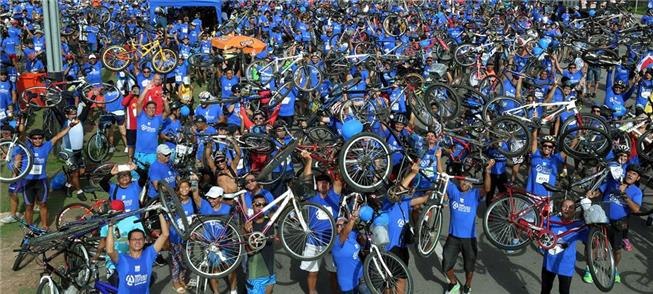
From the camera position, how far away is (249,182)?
719 centimetres

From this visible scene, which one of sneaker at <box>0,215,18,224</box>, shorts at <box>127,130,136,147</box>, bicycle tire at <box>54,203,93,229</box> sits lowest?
sneaker at <box>0,215,18,224</box>

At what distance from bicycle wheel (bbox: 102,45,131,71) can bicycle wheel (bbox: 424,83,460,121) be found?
31.5 feet

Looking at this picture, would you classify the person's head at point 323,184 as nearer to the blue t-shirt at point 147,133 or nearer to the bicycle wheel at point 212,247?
the bicycle wheel at point 212,247

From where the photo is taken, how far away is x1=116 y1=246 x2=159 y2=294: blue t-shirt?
5.92 m

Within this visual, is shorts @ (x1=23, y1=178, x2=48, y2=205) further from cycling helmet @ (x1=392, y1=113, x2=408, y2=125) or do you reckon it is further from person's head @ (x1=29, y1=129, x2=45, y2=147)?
cycling helmet @ (x1=392, y1=113, x2=408, y2=125)

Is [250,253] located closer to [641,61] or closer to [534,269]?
[534,269]

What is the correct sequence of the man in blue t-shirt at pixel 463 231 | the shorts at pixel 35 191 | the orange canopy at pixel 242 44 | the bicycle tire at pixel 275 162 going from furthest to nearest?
the orange canopy at pixel 242 44 → the shorts at pixel 35 191 → the bicycle tire at pixel 275 162 → the man in blue t-shirt at pixel 463 231

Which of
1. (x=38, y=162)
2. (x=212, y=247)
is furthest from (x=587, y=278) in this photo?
(x=38, y=162)

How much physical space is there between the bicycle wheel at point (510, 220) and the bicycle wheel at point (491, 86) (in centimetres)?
506

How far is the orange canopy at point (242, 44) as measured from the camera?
16.8m

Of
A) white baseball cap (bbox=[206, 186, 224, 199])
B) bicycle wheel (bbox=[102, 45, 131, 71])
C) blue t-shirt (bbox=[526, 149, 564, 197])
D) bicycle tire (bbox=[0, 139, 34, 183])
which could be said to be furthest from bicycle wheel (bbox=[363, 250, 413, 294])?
bicycle wheel (bbox=[102, 45, 131, 71])

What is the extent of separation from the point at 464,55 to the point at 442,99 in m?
5.56

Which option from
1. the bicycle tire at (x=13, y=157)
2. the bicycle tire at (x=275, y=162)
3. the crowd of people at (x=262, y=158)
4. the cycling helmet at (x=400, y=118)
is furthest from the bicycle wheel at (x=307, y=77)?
the bicycle tire at (x=13, y=157)

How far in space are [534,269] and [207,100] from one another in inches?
257
